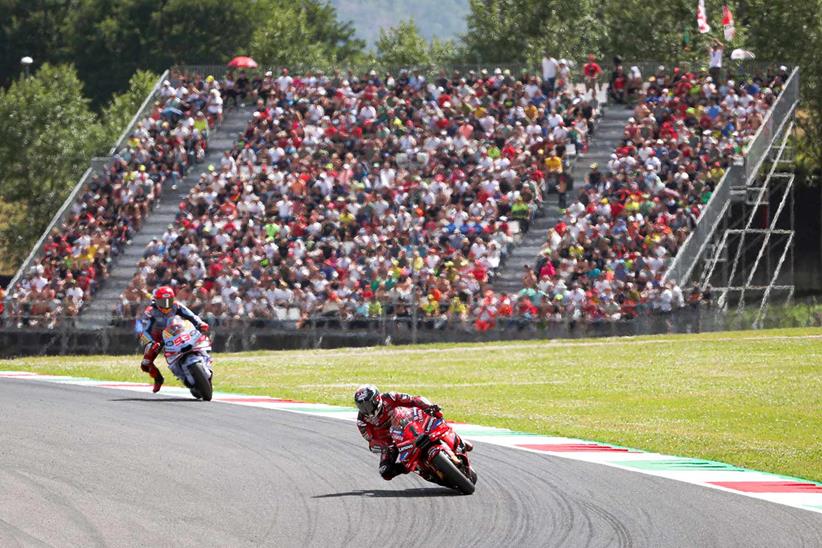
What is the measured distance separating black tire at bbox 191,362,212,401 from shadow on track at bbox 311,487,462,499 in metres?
9.17

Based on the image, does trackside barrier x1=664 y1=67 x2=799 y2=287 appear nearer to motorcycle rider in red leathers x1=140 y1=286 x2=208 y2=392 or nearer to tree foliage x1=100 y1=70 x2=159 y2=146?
motorcycle rider in red leathers x1=140 y1=286 x2=208 y2=392

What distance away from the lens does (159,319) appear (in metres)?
23.2

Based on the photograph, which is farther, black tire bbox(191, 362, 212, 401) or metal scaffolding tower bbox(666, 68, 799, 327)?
metal scaffolding tower bbox(666, 68, 799, 327)

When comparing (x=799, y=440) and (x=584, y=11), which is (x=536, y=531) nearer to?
(x=799, y=440)

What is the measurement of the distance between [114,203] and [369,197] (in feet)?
26.3

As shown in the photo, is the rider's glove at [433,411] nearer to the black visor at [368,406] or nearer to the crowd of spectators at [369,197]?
the black visor at [368,406]

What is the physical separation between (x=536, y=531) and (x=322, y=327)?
2432cm

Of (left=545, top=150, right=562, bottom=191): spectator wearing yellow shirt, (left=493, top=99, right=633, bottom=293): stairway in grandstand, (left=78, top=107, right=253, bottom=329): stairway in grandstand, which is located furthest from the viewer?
(left=545, top=150, right=562, bottom=191): spectator wearing yellow shirt

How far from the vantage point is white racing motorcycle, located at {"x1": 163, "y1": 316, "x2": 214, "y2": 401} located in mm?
22672

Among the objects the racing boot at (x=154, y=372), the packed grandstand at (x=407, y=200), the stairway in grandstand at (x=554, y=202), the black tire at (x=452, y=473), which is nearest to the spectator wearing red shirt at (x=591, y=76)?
the packed grandstand at (x=407, y=200)

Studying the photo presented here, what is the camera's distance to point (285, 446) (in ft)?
57.6

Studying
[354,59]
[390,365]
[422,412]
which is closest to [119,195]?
[390,365]

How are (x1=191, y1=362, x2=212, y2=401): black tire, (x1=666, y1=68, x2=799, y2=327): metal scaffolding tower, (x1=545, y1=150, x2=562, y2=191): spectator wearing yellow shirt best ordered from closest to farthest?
1. (x1=191, y1=362, x2=212, y2=401): black tire
2. (x1=666, y1=68, x2=799, y2=327): metal scaffolding tower
3. (x1=545, y1=150, x2=562, y2=191): spectator wearing yellow shirt

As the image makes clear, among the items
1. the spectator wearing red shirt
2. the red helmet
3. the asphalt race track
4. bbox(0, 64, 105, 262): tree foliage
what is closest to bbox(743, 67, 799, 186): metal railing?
the spectator wearing red shirt
